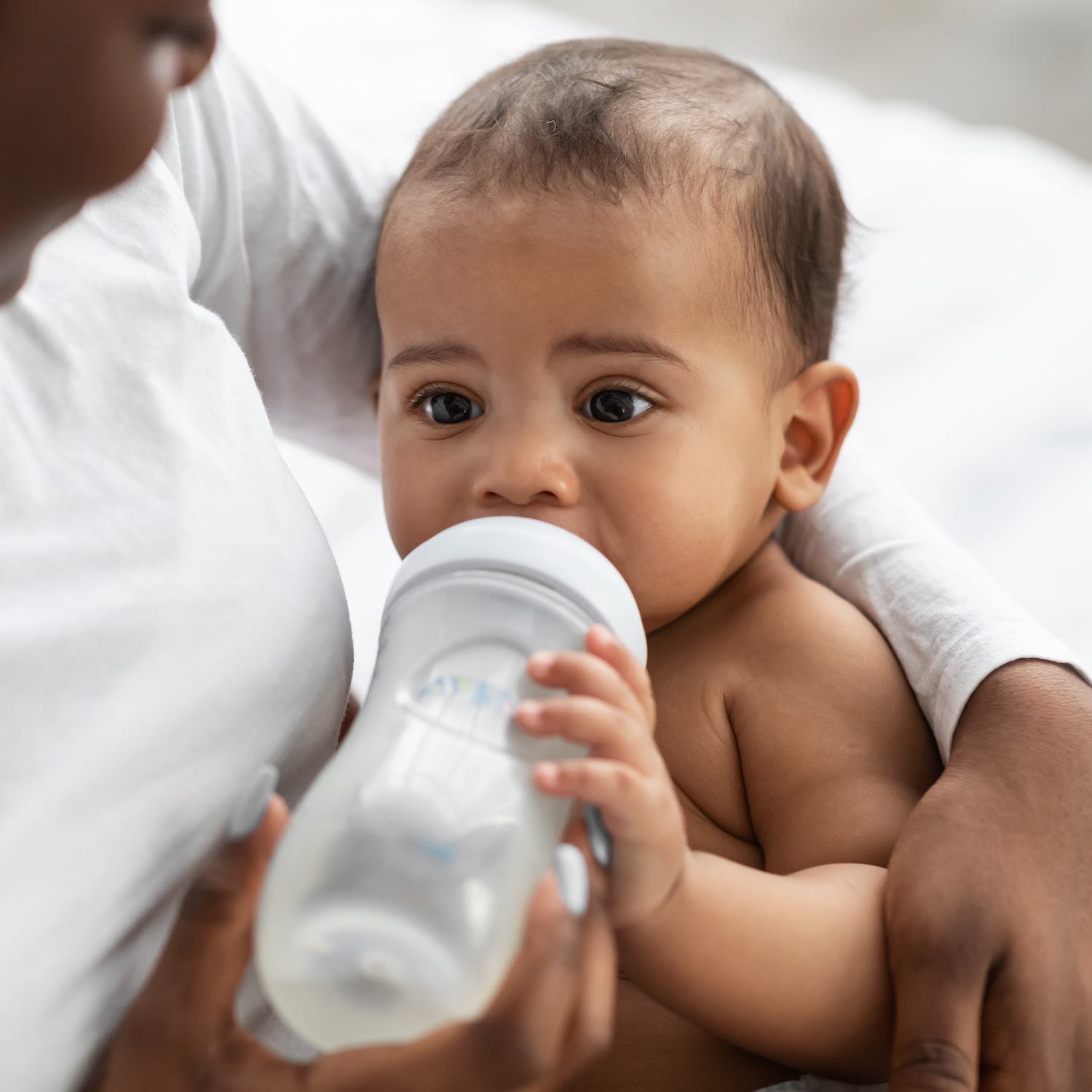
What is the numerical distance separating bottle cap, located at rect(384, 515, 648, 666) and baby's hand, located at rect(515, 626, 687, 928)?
3 cm

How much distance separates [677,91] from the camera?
117 centimetres

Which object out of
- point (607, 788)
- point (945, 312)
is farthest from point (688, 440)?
point (945, 312)

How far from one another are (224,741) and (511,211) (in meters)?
0.50

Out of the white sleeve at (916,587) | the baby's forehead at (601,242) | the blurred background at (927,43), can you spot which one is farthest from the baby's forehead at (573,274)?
the blurred background at (927,43)

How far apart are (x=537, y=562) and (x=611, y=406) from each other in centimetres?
29

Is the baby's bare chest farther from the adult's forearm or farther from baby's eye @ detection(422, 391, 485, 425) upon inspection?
baby's eye @ detection(422, 391, 485, 425)

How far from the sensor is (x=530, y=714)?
0.72 meters

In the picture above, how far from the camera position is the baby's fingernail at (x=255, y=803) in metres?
0.73

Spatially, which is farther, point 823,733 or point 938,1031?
point 823,733

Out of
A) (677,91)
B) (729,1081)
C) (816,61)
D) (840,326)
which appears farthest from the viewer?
(816,61)

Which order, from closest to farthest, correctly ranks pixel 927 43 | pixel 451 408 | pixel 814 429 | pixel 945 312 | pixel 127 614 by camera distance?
pixel 127 614 < pixel 451 408 < pixel 814 429 < pixel 945 312 < pixel 927 43

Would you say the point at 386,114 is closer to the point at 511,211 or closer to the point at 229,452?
the point at 511,211

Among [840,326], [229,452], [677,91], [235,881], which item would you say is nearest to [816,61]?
[840,326]

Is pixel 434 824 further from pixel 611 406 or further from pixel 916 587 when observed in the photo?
pixel 916 587
